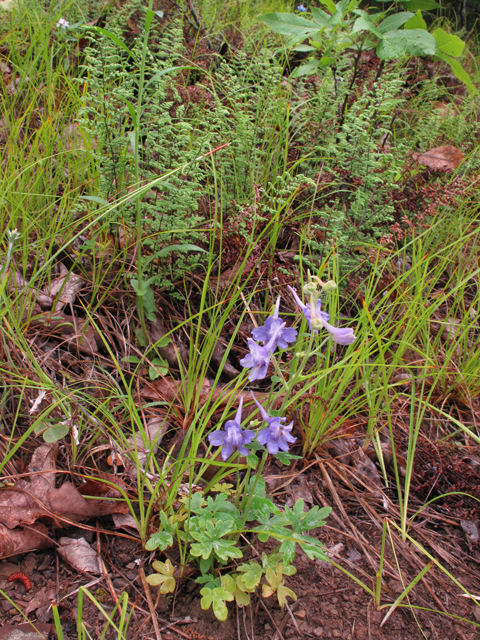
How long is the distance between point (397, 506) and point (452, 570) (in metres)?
0.28

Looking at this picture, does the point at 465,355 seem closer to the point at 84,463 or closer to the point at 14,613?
the point at 84,463

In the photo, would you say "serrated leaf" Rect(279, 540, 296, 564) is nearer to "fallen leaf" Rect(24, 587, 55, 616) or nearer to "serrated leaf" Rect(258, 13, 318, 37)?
"fallen leaf" Rect(24, 587, 55, 616)

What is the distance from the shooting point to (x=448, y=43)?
8.26ft

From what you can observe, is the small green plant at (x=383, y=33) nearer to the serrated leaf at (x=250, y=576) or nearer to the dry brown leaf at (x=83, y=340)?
the dry brown leaf at (x=83, y=340)

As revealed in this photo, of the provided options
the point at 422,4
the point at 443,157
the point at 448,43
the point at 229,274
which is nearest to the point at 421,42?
the point at 448,43

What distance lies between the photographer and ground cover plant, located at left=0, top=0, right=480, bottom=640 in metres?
1.33

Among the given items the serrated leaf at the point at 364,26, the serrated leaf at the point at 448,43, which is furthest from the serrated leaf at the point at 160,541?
the serrated leaf at the point at 448,43

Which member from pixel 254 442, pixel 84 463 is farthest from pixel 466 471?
pixel 84 463

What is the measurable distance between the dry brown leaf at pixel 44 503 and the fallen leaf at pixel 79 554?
0.22 feet

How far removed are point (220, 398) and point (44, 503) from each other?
0.71 m

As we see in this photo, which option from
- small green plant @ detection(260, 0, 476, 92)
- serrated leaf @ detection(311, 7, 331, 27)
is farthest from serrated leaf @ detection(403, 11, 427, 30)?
serrated leaf @ detection(311, 7, 331, 27)

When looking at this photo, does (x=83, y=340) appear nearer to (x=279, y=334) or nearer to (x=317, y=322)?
(x=279, y=334)

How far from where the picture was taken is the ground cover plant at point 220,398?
52.2 inches

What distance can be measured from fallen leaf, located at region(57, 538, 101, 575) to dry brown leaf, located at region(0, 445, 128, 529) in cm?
7
